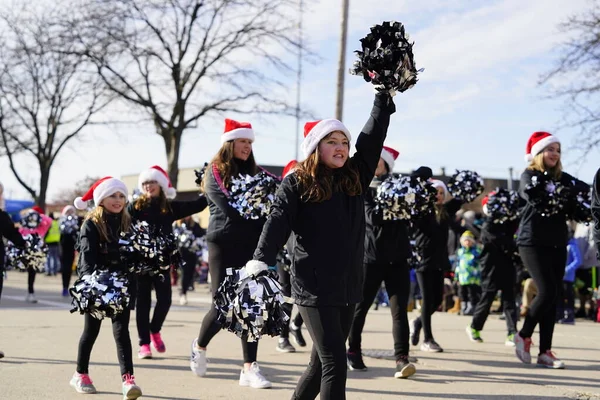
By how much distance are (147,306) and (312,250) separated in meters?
3.64

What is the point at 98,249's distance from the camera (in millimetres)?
5711

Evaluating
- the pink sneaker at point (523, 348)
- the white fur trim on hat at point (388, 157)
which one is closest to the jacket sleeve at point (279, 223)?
the white fur trim on hat at point (388, 157)

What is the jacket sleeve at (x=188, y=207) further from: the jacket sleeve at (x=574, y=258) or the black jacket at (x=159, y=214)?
the jacket sleeve at (x=574, y=258)

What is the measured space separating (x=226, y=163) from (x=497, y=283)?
398 cm

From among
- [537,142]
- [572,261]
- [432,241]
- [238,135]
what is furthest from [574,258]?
[238,135]

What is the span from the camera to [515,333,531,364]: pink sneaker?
23.3 ft

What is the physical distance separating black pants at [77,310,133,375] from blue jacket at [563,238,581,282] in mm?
8526

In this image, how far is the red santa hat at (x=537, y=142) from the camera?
6.94m

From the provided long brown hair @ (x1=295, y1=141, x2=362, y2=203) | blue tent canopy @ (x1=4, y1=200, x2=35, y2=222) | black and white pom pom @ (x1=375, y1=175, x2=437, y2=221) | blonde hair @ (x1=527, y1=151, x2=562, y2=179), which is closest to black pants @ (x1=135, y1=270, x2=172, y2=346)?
black and white pom pom @ (x1=375, y1=175, x2=437, y2=221)

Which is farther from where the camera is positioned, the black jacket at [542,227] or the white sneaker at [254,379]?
the black jacket at [542,227]

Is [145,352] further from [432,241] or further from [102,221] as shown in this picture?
[432,241]

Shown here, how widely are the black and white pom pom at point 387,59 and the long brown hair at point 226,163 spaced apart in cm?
199

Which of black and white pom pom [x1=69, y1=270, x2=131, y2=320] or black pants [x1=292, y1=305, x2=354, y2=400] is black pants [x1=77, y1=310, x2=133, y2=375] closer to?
black and white pom pom [x1=69, y1=270, x2=131, y2=320]

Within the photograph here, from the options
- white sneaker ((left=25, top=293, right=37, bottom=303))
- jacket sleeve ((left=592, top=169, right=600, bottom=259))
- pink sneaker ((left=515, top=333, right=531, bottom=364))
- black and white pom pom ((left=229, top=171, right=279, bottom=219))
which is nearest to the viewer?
jacket sleeve ((left=592, top=169, right=600, bottom=259))
